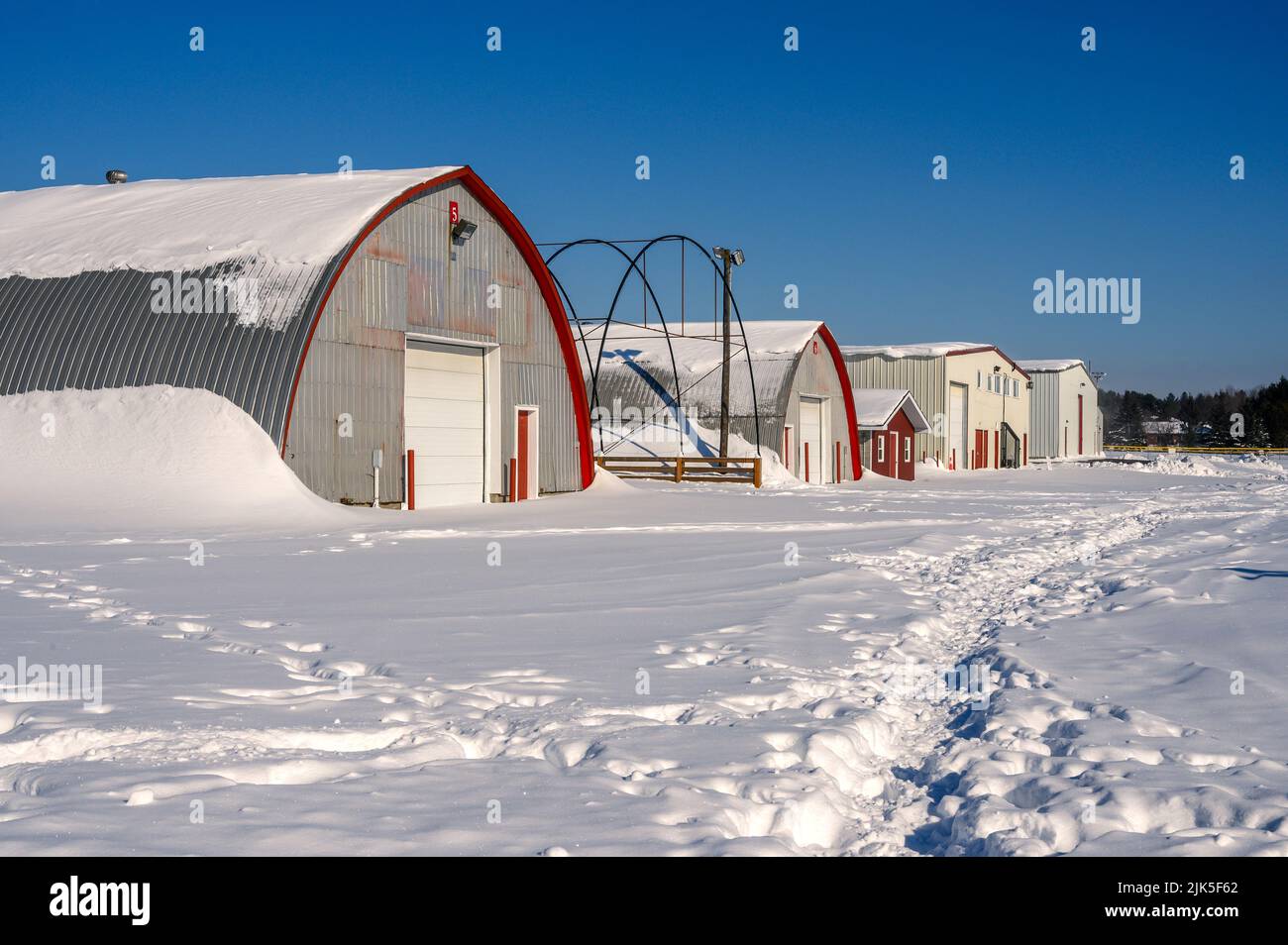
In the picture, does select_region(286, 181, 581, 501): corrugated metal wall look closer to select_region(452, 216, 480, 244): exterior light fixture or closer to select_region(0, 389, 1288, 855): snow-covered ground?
select_region(452, 216, 480, 244): exterior light fixture

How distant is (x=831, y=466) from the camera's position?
44.2 metres

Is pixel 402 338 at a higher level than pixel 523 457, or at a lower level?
higher

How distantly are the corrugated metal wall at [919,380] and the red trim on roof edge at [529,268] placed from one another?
29.8m

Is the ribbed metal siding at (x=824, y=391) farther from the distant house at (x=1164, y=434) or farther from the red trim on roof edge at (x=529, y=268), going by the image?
the distant house at (x=1164, y=434)

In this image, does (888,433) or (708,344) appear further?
(888,433)

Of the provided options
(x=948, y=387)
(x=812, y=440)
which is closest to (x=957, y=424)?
(x=948, y=387)

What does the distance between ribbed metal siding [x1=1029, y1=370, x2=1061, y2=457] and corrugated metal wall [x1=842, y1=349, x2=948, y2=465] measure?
19157 millimetres

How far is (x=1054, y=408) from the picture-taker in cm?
7406

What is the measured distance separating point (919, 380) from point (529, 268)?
3355 centimetres

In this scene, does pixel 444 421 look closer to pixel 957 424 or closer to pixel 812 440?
pixel 812 440

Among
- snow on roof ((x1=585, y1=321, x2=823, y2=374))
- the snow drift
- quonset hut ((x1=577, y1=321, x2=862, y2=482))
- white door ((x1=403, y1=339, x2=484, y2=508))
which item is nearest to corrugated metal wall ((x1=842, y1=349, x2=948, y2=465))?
quonset hut ((x1=577, y1=321, x2=862, y2=482))

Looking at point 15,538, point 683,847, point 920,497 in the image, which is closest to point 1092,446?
point 920,497
